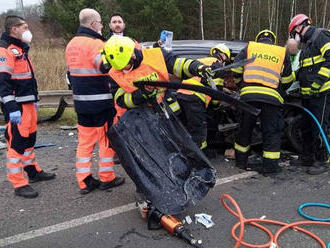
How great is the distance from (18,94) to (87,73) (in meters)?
0.86

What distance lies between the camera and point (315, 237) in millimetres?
2906

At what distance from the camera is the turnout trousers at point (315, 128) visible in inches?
171

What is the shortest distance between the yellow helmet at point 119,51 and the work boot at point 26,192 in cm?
187

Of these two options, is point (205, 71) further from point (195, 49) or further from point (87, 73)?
point (195, 49)

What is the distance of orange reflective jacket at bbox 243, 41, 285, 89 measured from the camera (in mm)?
4090

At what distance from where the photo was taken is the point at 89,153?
3.83 meters

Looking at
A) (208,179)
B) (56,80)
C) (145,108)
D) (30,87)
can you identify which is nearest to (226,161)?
(208,179)

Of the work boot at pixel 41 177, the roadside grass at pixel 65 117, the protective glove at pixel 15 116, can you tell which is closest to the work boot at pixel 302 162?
the work boot at pixel 41 177

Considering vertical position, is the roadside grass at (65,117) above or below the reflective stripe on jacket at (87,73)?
below

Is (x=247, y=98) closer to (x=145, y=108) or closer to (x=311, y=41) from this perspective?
(x=311, y=41)

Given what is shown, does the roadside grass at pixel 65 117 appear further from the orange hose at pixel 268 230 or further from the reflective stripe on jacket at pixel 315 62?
the orange hose at pixel 268 230

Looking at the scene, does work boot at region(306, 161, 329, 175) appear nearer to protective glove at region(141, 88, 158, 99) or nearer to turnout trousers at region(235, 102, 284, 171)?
turnout trousers at region(235, 102, 284, 171)

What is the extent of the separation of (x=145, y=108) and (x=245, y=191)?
1555 millimetres

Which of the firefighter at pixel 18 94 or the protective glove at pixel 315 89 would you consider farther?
the protective glove at pixel 315 89
